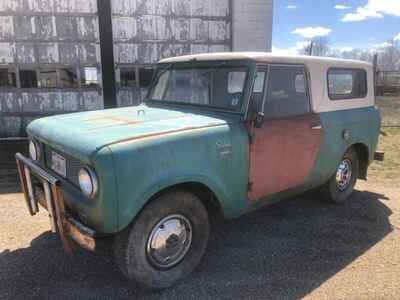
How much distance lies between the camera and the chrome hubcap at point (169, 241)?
275cm

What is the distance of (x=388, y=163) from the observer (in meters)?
6.91

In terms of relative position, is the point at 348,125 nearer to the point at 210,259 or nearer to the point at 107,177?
the point at 210,259

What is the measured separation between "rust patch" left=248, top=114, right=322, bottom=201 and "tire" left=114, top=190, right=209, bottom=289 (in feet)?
2.23

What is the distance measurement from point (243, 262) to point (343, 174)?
2.30m

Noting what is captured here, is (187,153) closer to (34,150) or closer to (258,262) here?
(258,262)

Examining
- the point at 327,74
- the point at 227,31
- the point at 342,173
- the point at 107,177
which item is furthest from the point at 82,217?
the point at 227,31

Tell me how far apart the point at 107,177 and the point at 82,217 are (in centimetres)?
54

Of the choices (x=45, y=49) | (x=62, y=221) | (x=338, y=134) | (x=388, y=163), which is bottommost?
(x=388, y=163)

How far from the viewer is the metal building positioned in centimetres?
854

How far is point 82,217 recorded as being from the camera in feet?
8.39

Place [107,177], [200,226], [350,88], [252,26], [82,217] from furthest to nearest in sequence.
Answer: [252,26], [350,88], [200,226], [82,217], [107,177]

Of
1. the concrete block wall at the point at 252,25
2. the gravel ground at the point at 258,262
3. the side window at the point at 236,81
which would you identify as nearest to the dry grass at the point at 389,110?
the concrete block wall at the point at 252,25

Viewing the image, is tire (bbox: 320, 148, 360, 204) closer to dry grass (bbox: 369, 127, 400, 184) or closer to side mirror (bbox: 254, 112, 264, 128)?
dry grass (bbox: 369, 127, 400, 184)

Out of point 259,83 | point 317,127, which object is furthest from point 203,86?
point 317,127
